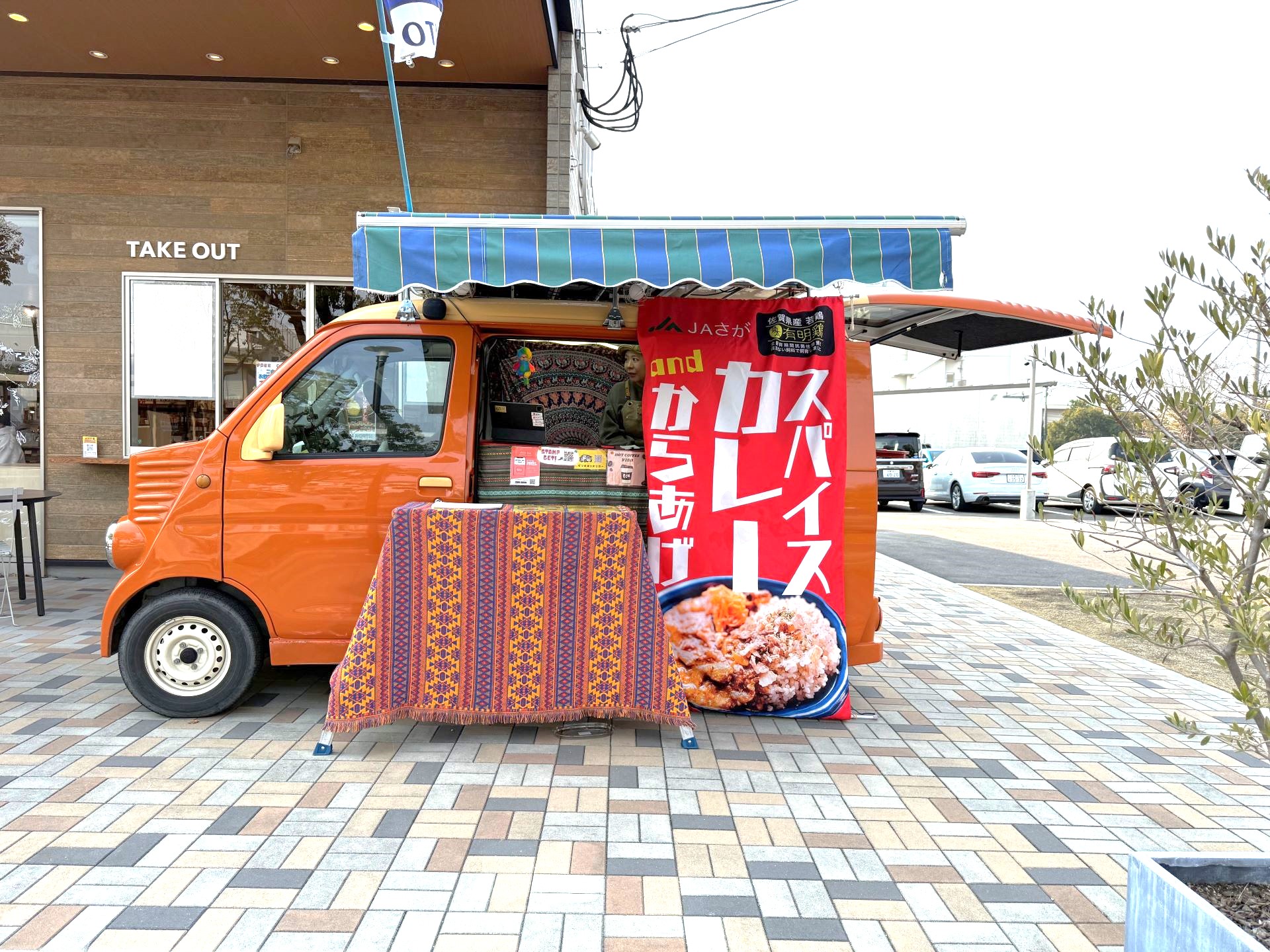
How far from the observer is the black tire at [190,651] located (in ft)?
14.1

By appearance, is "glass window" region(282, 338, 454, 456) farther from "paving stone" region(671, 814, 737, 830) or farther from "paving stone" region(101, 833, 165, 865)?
"paving stone" region(671, 814, 737, 830)

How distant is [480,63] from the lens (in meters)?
7.78

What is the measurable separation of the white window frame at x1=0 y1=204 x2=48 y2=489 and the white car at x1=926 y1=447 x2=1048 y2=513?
18446 mm

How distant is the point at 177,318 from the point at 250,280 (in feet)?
2.65

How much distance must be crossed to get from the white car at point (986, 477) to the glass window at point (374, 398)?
17.9m

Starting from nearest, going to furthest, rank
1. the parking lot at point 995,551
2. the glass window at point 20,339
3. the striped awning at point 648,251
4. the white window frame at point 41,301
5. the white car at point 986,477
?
the striped awning at point 648,251
the white window frame at point 41,301
the glass window at point 20,339
the parking lot at point 995,551
the white car at point 986,477

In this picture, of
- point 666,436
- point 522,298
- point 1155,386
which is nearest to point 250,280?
point 522,298

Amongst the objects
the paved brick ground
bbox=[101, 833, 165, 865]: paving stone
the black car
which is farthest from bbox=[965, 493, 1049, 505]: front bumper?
bbox=[101, 833, 165, 865]: paving stone

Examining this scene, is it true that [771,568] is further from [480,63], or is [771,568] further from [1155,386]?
[480,63]

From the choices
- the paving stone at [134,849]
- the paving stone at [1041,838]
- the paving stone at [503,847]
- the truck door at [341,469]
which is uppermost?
the truck door at [341,469]

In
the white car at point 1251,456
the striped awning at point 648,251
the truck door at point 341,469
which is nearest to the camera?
the white car at point 1251,456

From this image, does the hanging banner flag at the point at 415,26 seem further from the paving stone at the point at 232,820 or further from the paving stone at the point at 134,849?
the paving stone at the point at 134,849

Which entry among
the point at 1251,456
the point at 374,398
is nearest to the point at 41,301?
the point at 374,398

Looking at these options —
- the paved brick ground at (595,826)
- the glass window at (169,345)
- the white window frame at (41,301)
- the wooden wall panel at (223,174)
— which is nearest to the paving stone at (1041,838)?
the paved brick ground at (595,826)
